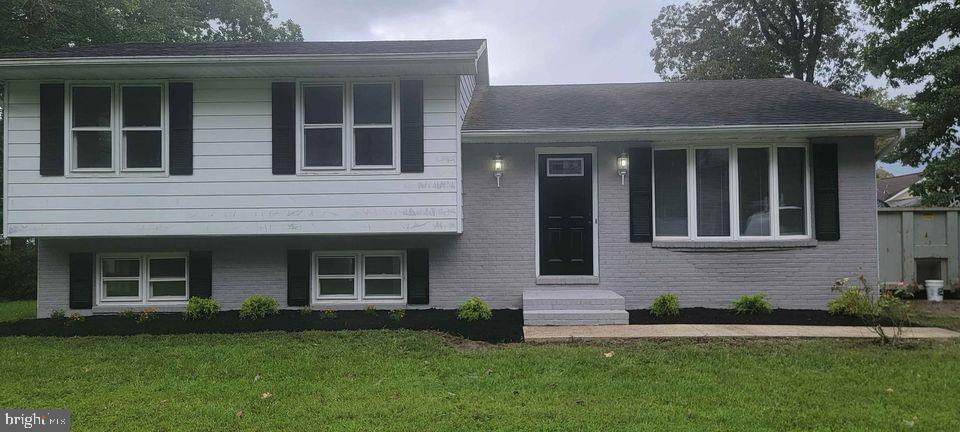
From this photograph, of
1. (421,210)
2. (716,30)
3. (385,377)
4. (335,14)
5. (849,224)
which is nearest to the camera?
(385,377)

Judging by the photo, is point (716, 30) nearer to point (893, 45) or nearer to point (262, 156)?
point (893, 45)

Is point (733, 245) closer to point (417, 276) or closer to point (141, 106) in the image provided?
point (417, 276)

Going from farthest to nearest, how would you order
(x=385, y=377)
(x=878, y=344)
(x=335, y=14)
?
(x=335, y=14)
(x=878, y=344)
(x=385, y=377)

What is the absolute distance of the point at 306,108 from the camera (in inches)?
296

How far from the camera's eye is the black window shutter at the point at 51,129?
7.37 metres

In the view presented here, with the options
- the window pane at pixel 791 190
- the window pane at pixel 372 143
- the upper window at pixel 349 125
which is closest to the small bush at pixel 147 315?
the upper window at pixel 349 125

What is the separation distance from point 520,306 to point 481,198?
5.88 feet

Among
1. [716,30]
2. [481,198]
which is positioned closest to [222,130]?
[481,198]

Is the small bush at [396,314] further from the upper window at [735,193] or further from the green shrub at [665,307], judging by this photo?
the upper window at [735,193]

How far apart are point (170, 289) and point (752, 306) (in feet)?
29.1

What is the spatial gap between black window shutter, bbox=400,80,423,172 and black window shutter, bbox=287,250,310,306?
86.7 inches

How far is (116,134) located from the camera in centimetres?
746

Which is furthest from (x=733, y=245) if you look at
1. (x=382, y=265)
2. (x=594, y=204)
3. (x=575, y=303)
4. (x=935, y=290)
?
(x=382, y=265)

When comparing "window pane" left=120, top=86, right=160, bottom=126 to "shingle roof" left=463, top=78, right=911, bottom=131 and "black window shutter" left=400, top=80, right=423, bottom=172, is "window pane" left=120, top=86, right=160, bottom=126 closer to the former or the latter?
"black window shutter" left=400, top=80, right=423, bottom=172
